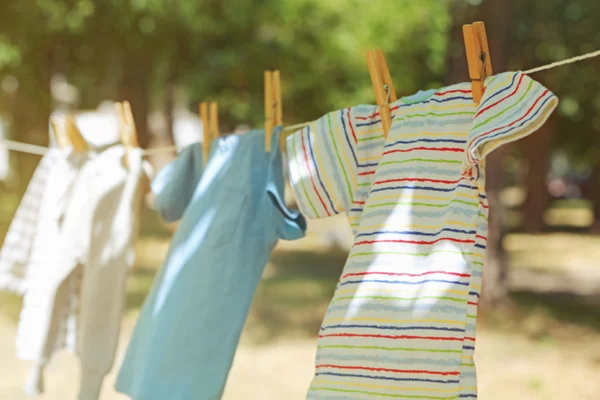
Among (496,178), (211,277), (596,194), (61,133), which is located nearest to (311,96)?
(496,178)

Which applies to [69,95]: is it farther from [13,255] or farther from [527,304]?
[13,255]

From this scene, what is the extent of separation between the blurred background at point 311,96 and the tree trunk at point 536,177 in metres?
0.03

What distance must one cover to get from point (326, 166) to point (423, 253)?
332 millimetres

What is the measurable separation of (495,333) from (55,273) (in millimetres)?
3106

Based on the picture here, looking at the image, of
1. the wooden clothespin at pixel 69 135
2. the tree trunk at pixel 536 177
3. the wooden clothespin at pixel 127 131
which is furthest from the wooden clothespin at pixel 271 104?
the tree trunk at pixel 536 177

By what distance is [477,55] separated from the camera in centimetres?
116

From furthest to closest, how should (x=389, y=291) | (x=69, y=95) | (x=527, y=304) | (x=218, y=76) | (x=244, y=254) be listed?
(x=69, y=95)
(x=218, y=76)
(x=527, y=304)
(x=244, y=254)
(x=389, y=291)

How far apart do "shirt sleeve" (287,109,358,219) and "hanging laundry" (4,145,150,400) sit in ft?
2.00

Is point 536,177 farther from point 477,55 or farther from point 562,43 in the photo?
point 477,55

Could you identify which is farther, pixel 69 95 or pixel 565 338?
pixel 69 95

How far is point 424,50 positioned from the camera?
8391mm

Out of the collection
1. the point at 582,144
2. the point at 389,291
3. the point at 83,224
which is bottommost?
the point at 389,291

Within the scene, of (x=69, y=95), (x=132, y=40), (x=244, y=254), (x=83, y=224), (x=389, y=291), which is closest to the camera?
(x=389, y=291)

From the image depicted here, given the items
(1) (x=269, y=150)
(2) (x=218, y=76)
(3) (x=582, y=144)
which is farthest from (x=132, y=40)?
(3) (x=582, y=144)
